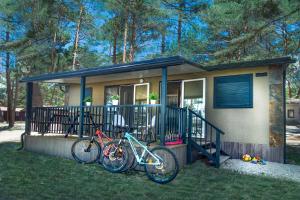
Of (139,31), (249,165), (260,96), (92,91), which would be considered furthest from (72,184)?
(139,31)

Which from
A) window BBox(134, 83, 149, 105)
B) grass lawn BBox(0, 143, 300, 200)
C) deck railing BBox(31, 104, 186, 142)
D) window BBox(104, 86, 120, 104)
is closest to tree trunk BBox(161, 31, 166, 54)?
window BBox(104, 86, 120, 104)

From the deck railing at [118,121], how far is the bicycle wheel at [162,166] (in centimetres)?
78

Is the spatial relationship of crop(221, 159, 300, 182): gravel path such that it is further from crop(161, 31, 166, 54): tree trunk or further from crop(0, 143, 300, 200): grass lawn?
crop(161, 31, 166, 54): tree trunk

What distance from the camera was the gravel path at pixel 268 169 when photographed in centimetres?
581

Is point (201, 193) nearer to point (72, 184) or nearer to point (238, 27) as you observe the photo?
point (72, 184)

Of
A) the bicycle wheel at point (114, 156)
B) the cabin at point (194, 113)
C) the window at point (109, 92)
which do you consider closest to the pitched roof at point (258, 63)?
the cabin at point (194, 113)

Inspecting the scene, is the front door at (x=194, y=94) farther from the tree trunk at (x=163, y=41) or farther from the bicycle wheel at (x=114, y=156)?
the tree trunk at (x=163, y=41)

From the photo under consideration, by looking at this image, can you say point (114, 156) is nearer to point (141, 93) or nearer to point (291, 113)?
point (141, 93)

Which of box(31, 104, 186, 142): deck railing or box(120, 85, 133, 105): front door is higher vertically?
box(120, 85, 133, 105): front door

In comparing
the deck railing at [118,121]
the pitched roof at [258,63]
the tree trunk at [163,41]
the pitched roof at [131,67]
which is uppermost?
the tree trunk at [163,41]

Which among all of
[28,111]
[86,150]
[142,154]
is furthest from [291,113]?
[142,154]

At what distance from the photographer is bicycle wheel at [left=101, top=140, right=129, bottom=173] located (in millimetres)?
5789

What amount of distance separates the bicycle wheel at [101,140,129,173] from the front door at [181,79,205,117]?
9.99 ft

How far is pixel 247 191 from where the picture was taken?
15.2 feet
